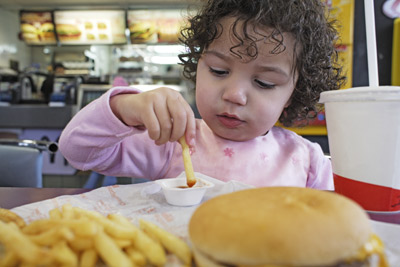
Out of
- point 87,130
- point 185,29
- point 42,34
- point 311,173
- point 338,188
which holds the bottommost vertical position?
point 311,173

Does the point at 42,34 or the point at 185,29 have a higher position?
the point at 42,34

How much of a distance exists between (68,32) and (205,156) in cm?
755

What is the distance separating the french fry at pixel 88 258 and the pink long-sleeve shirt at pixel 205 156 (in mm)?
671

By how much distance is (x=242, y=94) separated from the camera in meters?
1.27

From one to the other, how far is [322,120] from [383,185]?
297 cm

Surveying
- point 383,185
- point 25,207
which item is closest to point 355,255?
point 383,185

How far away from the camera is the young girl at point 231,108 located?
1.20 metres

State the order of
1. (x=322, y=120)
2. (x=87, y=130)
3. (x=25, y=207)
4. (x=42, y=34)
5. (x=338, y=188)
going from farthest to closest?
(x=42, y=34) → (x=322, y=120) → (x=87, y=130) → (x=338, y=188) → (x=25, y=207)

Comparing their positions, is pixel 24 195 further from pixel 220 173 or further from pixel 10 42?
pixel 10 42

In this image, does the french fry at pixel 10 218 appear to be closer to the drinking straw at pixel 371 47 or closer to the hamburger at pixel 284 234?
the hamburger at pixel 284 234

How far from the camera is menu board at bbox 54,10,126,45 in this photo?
302 inches

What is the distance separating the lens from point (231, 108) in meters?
1.33

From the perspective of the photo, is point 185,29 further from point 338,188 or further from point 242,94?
point 338,188

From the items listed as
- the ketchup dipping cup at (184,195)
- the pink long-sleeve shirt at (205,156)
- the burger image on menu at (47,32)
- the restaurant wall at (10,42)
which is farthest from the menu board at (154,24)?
the ketchup dipping cup at (184,195)
